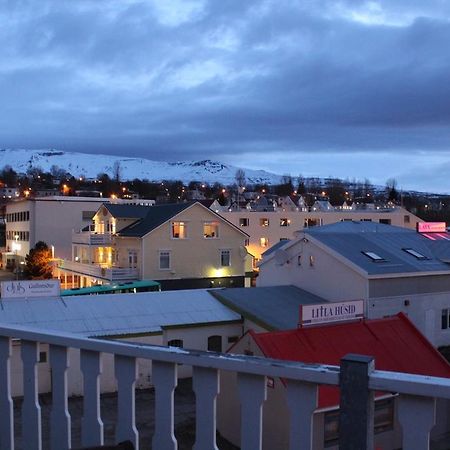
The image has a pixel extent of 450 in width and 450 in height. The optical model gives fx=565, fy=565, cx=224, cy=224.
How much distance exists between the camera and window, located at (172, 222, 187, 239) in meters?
34.2

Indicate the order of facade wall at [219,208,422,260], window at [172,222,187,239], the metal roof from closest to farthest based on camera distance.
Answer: the metal roof, window at [172,222,187,239], facade wall at [219,208,422,260]

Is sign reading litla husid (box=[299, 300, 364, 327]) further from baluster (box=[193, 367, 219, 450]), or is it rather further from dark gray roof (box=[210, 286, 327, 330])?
baluster (box=[193, 367, 219, 450])

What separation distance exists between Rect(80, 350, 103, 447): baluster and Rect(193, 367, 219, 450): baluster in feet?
2.05

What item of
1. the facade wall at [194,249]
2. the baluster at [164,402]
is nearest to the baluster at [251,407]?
the baluster at [164,402]

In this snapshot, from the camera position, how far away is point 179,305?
20.0 metres

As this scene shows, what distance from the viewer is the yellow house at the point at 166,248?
33375 millimetres

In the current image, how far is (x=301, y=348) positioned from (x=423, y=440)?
12.0 meters

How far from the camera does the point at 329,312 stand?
15094 mm

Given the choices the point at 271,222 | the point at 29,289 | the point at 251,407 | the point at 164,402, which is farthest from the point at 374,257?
the point at 271,222

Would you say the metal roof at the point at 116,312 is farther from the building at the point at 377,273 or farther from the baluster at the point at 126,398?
the baluster at the point at 126,398

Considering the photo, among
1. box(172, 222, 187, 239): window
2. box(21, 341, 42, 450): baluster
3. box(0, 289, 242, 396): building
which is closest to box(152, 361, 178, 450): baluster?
box(21, 341, 42, 450): baluster

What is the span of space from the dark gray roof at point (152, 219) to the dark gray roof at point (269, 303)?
12.6 m

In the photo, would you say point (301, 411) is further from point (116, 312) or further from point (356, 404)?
point (116, 312)

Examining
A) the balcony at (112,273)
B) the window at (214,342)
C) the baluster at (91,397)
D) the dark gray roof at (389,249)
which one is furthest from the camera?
the balcony at (112,273)
